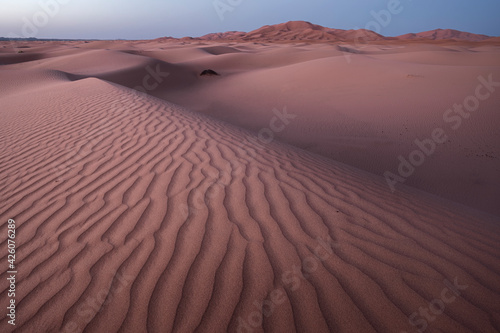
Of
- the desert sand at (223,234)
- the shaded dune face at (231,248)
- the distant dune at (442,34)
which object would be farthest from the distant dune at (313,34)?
the shaded dune face at (231,248)

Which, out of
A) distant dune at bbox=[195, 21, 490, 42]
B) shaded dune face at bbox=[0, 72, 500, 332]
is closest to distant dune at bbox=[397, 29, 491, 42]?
distant dune at bbox=[195, 21, 490, 42]

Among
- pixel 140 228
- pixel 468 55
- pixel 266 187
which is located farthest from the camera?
pixel 468 55

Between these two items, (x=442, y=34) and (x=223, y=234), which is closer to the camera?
(x=223, y=234)

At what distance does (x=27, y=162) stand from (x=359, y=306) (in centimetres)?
433

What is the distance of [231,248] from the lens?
2125 millimetres

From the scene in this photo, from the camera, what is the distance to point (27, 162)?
3766mm

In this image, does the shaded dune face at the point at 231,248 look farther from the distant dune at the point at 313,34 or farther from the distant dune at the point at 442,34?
the distant dune at the point at 442,34

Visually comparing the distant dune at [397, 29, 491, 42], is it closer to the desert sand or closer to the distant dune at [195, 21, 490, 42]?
the distant dune at [195, 21, 490, 42]

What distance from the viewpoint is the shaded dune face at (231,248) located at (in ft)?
5.50

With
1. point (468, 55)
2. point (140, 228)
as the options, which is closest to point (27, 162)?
point (140, 228)

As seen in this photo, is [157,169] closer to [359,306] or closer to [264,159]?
[264,159]

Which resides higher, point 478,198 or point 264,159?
point 264,159

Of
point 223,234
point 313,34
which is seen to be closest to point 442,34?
point 313,34

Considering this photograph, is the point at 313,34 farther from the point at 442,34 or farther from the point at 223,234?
the point at 223,234
